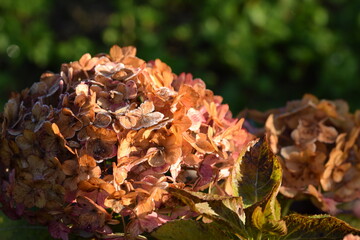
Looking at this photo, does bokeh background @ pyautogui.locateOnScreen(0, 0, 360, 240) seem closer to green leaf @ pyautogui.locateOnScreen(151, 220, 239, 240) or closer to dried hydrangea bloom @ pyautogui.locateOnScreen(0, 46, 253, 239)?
dried hydrangea bloom @ pyautogui.locateOnScreen(0, 46, 253, 239)

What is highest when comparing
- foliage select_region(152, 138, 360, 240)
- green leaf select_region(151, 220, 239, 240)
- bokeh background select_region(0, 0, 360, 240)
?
foliage select_region(152, 138, 360, 240)

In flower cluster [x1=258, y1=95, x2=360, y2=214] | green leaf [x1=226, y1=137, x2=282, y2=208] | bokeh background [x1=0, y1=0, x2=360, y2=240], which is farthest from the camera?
bokeh background [x1=0, y1=0, x2=360, y2=240]

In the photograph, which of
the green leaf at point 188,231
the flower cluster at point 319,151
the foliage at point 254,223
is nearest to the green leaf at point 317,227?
the foliage at point 254,223

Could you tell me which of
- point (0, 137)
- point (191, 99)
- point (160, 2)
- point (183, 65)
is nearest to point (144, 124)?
point (191, 99)

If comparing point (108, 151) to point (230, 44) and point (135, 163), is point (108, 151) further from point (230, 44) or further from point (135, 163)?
point (230, 44)

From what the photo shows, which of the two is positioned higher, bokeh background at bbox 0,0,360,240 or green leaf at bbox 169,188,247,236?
green leaf at bbox 169,188,247,236

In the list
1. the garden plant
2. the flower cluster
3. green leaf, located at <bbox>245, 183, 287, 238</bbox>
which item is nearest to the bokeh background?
the flower cluster
